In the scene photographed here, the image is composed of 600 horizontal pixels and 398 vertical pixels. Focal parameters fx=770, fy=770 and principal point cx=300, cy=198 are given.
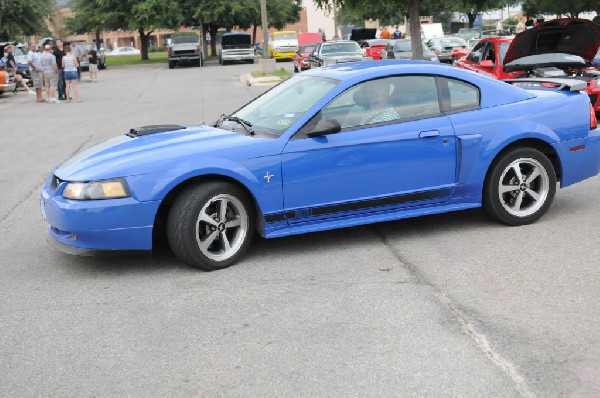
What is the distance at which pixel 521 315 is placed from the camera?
4.67 m

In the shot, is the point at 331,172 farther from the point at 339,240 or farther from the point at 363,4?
the point at 363,4

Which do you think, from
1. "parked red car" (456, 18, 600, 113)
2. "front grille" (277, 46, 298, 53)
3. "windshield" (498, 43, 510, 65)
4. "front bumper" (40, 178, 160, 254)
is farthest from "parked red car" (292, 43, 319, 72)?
"front bumper" (40, 178, 160, 254)

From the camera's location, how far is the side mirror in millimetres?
5910

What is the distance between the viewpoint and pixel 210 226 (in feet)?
19.0

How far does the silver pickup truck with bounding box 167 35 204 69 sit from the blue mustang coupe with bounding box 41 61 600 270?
137 feet

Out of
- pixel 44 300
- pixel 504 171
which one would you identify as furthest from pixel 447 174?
pixel 44 300

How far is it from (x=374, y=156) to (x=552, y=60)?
7.79 m

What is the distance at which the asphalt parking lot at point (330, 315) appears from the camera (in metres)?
3.92

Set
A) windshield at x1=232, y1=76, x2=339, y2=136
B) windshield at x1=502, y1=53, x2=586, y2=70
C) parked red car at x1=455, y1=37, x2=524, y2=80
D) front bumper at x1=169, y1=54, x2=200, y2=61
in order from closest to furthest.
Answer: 1. windshield at x1=232, y1=76, x2=339, y2=136
2. windshield at x1=502, y1=53, x2=586, y2=70
3. parked red car at x1=455, y1=37, x2=524, y2=80
4. front bumper at x1=169, y1=54, x2=200, y2=61

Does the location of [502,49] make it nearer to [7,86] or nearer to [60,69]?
[60,69]

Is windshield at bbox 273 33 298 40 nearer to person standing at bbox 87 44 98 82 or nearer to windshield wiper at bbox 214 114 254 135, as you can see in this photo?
person standing at bbox 87 44 98 82

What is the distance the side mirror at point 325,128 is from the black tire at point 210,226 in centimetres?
72

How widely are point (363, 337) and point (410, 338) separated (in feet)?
0.88

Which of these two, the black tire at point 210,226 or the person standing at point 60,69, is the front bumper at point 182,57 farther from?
the black tire at point 210,226
